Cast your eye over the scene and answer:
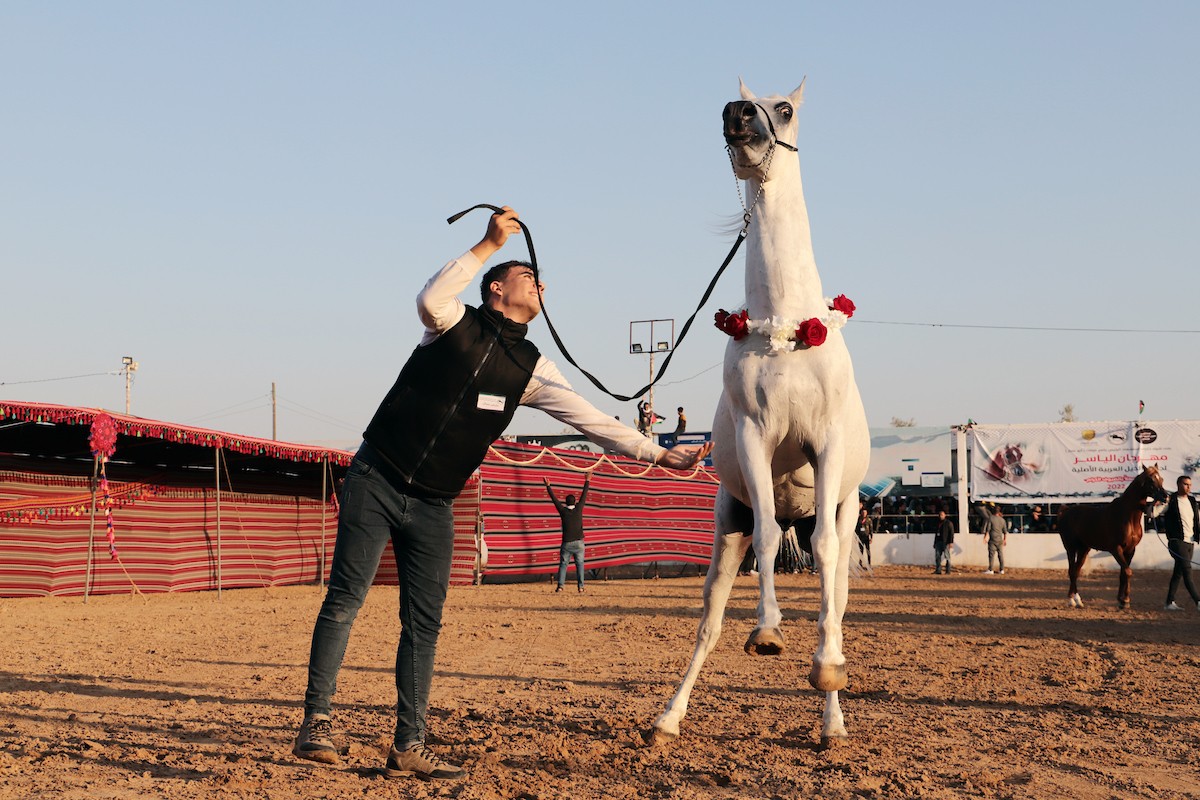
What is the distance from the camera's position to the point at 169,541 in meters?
16.5

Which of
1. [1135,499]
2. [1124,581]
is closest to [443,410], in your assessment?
[1124,581]

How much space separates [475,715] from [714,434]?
83.9 inches

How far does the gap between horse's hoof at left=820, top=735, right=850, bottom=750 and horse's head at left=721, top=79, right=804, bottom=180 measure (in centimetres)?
277

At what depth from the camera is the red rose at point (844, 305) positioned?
5246 mm

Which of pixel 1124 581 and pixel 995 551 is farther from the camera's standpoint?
pixel 995 551

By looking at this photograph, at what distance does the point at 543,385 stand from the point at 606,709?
2.50 metres

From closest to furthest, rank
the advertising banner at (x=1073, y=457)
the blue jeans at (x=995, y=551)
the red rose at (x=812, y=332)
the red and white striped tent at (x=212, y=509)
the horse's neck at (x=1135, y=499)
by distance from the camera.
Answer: the red rose at (x=812, y=332), the red and white striped tent at (x=212, y=509), the horse's neck at (x=1135, y=499), the blue jeans at (x=995, y=551), the advertising banner at (x=1073, y=457)

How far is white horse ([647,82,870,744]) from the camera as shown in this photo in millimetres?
4887

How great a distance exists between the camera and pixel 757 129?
5016 millimetres

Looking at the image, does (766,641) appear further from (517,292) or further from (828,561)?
(517,292)

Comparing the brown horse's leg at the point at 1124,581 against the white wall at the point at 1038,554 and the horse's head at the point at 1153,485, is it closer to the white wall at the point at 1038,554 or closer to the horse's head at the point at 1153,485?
the horse's head at the point at 1153,485

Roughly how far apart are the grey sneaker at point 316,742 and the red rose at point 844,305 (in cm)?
310

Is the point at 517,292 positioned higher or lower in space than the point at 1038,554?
higher

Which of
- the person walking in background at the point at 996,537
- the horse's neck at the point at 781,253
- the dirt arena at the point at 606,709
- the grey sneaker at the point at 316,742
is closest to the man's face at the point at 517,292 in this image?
the horse's neck at the point at 781,253
